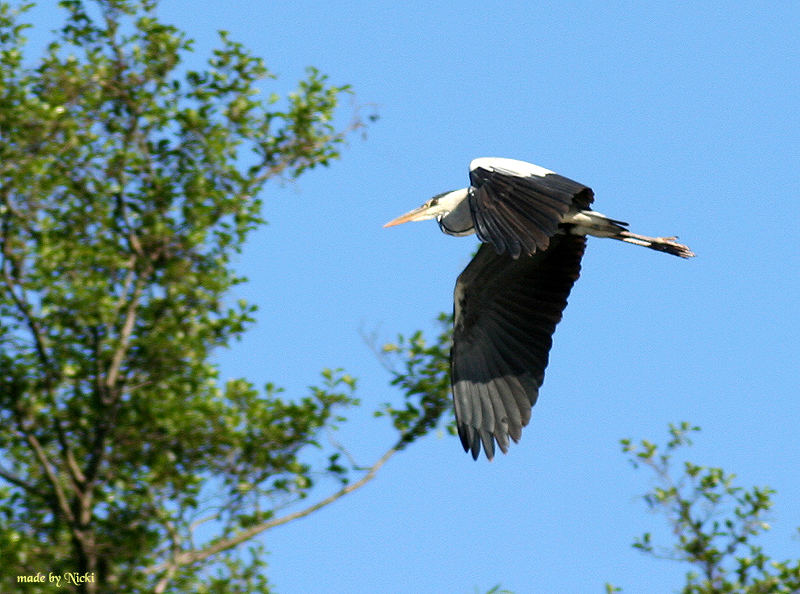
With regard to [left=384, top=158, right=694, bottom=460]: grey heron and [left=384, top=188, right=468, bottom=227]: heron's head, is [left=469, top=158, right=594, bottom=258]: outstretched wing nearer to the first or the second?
[left=384, top=158, right=694, bottom=460]: grey heron

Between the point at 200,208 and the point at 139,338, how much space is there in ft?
2.63

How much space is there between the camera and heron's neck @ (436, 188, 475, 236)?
29.1 ft

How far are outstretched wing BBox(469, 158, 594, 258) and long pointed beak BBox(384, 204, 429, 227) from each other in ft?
5.20

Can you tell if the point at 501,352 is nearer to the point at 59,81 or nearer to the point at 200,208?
the point at 200,208

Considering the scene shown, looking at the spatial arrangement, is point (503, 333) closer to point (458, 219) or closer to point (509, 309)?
point (509, 309)

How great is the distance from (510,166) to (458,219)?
1025 mm

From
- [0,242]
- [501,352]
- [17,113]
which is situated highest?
[17,113]

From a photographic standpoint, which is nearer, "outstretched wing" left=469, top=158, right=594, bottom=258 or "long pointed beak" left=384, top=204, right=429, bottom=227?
"outstretched wing" left=469, top=158, right=594, bottom=258

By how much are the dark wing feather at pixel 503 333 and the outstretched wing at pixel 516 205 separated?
83cm

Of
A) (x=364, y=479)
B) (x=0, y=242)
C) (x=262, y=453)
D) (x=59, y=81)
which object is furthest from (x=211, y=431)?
(x=59, y=81)

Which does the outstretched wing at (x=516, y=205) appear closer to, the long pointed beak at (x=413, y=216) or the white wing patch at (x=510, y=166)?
the white wing patch at (x=510, y=166)

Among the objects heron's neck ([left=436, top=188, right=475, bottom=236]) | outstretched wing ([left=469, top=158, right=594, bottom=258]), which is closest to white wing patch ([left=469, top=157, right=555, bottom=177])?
outstretched wing ([left=469, top=158, right=594, bottom=258])

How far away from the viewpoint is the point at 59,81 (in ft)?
32.9

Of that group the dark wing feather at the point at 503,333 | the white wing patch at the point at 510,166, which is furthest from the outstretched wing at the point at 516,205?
the dark wing feather at the point at 503,333
